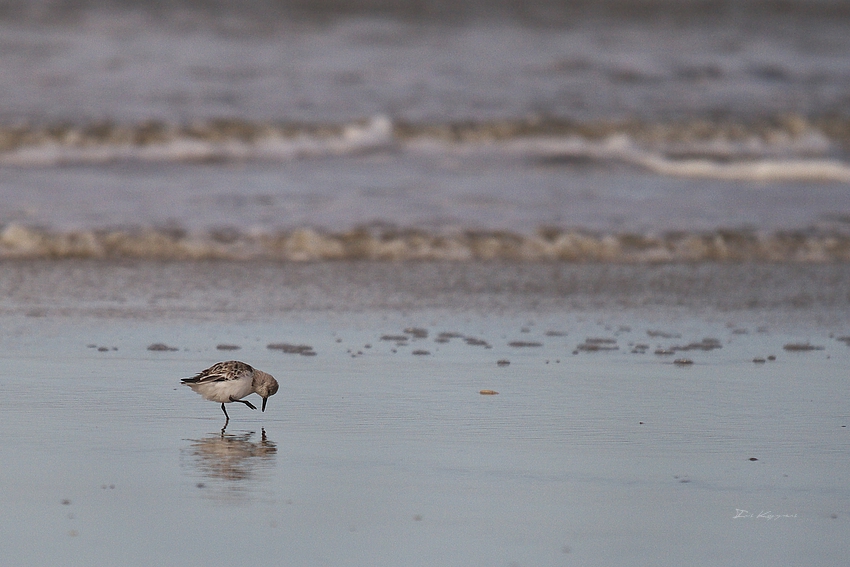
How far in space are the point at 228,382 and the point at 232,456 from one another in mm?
A: 509

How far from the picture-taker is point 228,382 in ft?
16.0

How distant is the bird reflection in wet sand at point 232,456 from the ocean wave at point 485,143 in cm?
991

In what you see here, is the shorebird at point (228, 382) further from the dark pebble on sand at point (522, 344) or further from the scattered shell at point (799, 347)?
the scattered shell at point (799, 347)

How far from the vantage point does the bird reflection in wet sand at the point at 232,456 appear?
413 cm

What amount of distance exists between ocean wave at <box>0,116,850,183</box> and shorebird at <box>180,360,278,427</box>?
9578 millimetres

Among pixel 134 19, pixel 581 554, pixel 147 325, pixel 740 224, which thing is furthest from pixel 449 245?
pixel 134 19

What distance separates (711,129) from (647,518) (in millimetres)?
13456

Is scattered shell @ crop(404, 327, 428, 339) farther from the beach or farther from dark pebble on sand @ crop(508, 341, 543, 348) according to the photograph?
dark pebble on sand @ crop(508, 341, 543, 348)

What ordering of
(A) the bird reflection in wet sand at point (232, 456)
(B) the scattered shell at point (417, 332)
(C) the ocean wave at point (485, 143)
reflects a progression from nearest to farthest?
1. (A) the bird reflection in wet sand at point (232, 456)
2. (B) the scattered shell at point (417, 332)
3. (C) the ocean wave at point (485, 143)

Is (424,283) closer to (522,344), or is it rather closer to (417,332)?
(417,332)

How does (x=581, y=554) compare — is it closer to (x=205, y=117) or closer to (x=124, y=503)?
(x=124, y=503)

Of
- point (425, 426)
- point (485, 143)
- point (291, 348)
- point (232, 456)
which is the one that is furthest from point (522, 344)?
point (485, 143)

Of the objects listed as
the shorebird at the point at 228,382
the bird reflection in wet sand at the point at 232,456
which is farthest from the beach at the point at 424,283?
the shorebird at the point at 228,382

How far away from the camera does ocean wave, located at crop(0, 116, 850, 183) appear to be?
1442 cm
